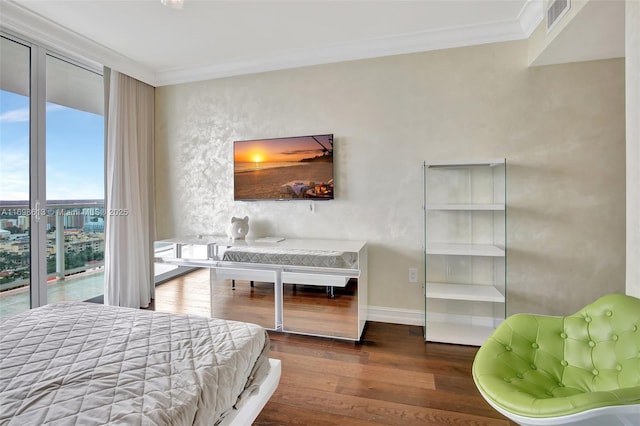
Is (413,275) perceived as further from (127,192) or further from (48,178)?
(48,178)

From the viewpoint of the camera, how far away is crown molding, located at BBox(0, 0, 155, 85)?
2309 mm

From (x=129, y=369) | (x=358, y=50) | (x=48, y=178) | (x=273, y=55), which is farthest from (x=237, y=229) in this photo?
(x=358, y=50)

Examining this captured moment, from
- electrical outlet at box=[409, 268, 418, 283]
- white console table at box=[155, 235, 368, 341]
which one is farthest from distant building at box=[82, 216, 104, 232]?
electrical outlet at box=[409, 268, 418, 283]

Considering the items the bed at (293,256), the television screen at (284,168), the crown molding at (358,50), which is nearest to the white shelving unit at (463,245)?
the bed at (293,256)

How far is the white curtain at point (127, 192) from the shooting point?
3.10 metres

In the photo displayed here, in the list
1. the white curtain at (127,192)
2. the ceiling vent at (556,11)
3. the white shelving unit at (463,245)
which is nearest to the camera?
the ceiling vent at (556,11)

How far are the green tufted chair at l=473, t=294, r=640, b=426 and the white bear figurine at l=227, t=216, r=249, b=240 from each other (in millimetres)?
2317

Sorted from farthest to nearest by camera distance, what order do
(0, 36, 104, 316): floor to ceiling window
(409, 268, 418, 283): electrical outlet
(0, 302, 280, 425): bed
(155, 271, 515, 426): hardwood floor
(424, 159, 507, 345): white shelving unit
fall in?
(409, 268, 418, 283): electrical outlet
(424, 159, 507, 345): white shelving unit
(0, 36, 104, 316): floor to ceiling window
(155, 271, 515, 426): hardwood floor
(0, 302, 280, 425): bed

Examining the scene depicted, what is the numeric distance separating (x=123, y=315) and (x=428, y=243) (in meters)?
2.35

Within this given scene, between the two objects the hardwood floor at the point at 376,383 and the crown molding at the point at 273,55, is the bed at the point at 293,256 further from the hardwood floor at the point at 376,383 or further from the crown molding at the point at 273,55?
the crown molding at the point at 273,55

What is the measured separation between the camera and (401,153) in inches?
111

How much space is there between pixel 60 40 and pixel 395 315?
3.90 meters

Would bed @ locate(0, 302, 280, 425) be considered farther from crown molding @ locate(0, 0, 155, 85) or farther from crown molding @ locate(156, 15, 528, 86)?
crown molding @ locate(156, 15, 528, 86)

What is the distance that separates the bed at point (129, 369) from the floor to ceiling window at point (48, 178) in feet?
4.30
